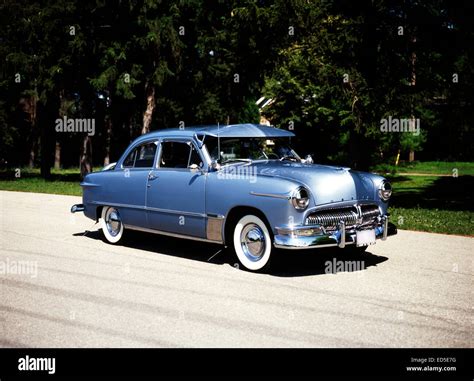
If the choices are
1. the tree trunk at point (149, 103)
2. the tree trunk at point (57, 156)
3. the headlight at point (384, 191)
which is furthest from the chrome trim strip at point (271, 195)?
the tree trunk at point (57, 156)

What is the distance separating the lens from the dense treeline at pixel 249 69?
16109 millimetres

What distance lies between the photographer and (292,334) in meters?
4.69

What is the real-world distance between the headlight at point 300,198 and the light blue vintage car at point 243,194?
1cm

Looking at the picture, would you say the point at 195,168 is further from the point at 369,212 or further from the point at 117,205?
the point at 369,212

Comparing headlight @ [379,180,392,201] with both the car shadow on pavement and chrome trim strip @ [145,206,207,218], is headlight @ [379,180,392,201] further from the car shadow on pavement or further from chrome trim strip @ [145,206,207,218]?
chrome trim strip @ [145,206,207,218]

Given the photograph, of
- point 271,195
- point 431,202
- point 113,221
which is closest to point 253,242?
point 271,195

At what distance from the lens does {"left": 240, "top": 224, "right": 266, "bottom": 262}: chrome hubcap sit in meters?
7.10

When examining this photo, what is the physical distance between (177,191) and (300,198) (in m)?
2.11

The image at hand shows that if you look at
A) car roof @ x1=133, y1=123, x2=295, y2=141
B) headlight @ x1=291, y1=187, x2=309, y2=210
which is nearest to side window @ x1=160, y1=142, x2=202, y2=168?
car roof @ x1=133, y1=123, x2=295, y2=141

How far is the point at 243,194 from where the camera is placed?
7.05 m
